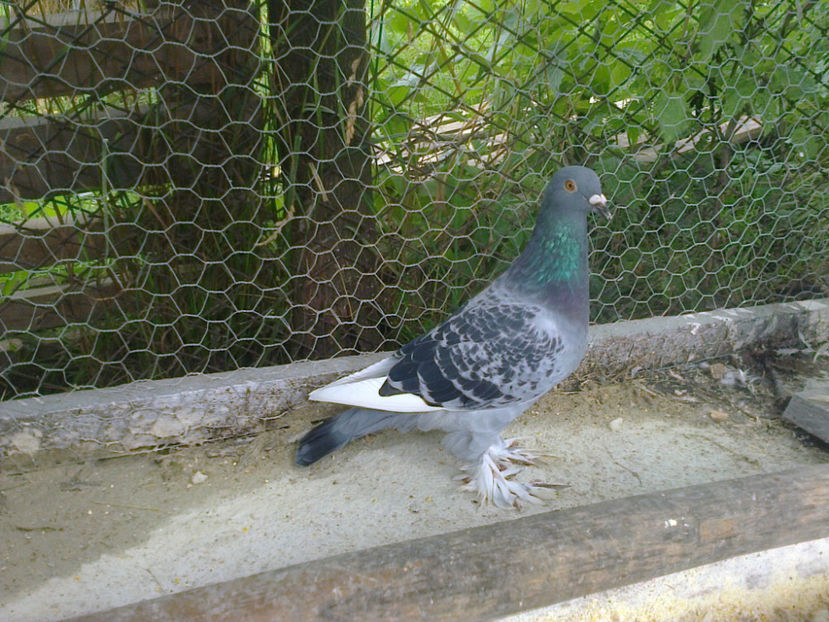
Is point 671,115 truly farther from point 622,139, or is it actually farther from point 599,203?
point 599,203

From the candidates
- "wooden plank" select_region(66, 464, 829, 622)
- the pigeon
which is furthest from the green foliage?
"wooden plank" select_region(66, 464, 829, 622)

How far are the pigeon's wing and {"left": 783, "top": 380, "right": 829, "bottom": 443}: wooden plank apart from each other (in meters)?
0.91

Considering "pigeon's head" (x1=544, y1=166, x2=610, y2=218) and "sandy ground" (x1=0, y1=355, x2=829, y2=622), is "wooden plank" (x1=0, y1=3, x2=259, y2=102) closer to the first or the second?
"pigeon's head" (x1=544, y1=166, x2=610, y2=218)

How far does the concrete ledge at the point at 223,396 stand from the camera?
5.97ft

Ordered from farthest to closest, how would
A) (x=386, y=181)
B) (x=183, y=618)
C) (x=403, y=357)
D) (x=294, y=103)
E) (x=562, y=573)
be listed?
(x=386, y=181)
(x=294, y=103)
(x=403, y=357)
(x=562, y=573)
(x=183, y=618)

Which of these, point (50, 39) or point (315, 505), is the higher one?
point (50, 39)

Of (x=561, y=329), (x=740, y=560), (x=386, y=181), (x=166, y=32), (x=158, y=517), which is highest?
(x=166, y=32)

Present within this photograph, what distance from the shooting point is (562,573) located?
121 cm

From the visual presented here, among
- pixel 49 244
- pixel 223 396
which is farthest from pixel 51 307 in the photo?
pixel 223 396

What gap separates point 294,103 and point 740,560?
162 cm

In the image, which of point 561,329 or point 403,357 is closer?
point 561,329

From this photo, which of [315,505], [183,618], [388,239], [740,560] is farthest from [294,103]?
[740,560]

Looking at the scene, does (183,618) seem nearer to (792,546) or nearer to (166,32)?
(792,546)

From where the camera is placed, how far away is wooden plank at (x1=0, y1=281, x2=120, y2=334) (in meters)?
2.05
